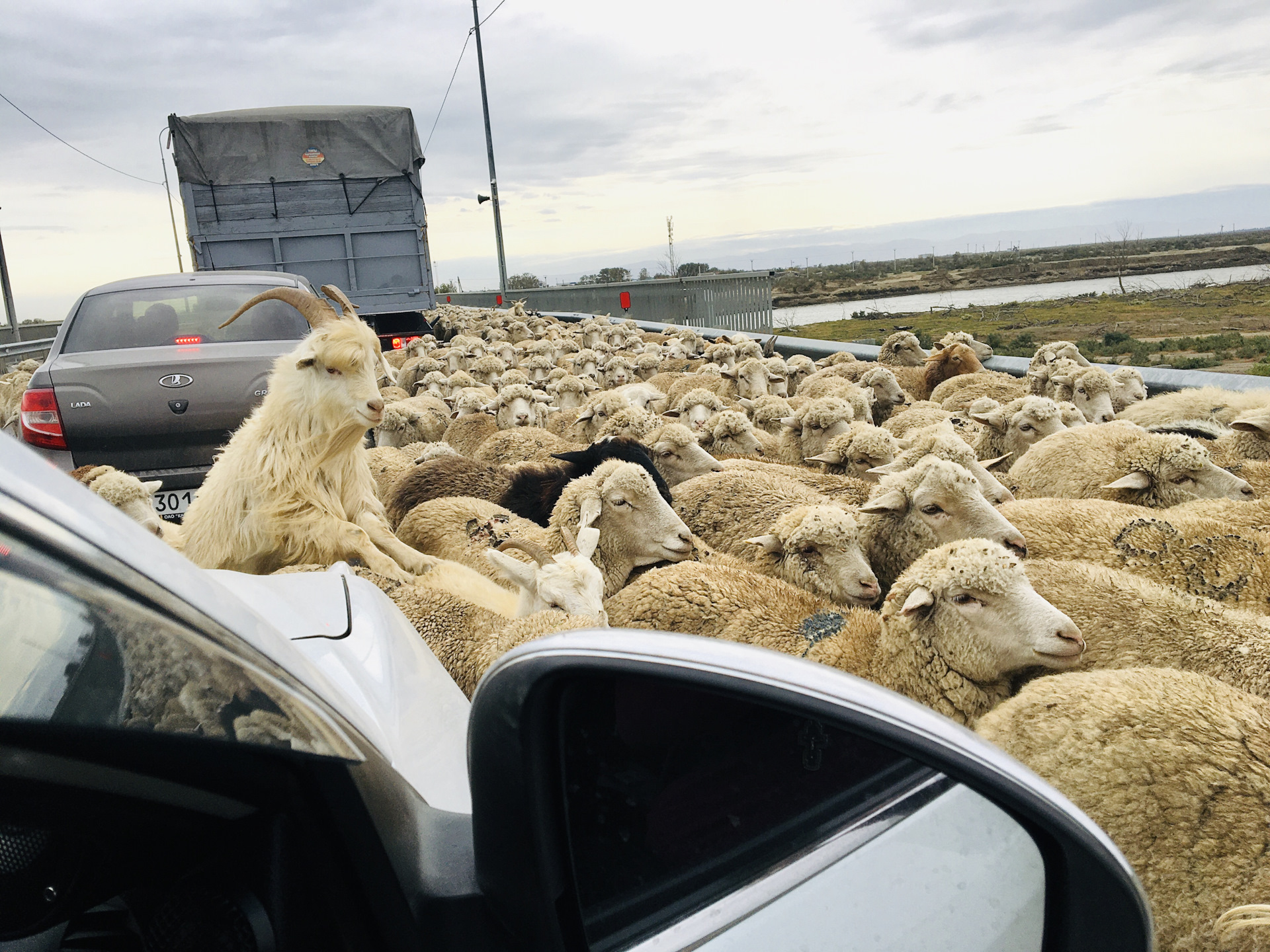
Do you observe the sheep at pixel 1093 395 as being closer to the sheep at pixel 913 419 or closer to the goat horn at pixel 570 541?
the sheep at pixel 913 419

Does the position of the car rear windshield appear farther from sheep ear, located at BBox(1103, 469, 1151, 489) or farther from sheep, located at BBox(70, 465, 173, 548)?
sheep ear, located at BBox(1103, 469, 1151, 489)

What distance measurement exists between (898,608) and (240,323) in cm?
494

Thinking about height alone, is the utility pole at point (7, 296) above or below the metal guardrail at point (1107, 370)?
above

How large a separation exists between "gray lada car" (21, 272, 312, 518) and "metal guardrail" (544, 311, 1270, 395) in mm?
7231

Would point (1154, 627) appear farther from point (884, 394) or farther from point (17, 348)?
point (17, 348)

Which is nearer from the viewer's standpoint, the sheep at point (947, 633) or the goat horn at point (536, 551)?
the sheep at point (947, 633)

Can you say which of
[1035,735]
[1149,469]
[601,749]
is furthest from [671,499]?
[601,749]

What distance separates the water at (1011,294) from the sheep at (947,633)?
17.9 meters

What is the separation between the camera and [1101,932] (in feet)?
3.64

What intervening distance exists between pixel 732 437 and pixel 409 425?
3590mm

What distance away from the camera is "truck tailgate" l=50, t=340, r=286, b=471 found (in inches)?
199

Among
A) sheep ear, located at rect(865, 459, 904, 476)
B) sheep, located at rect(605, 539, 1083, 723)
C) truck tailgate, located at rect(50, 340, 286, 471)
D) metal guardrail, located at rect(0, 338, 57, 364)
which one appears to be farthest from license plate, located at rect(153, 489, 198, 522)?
metal guardrail, located at rect(0, 338, 57, 364)

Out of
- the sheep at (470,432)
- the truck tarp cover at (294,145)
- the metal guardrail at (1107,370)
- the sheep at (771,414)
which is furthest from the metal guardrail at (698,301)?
the sheep at (470,432)

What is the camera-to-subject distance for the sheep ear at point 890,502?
419 cm
